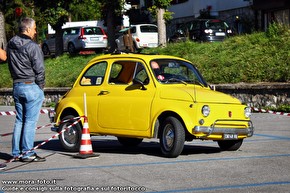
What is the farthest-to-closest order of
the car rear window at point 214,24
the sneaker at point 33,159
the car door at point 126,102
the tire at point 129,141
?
the car rear window at point 214,24 → the tire at point 129,141 → the car door at point 126,102 → the sneaker at point 33,159

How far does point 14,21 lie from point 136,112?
1738 inches

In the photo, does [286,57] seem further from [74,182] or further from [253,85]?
[74,182]

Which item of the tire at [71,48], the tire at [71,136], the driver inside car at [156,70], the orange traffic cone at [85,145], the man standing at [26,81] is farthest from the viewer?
the tire at [71,48]

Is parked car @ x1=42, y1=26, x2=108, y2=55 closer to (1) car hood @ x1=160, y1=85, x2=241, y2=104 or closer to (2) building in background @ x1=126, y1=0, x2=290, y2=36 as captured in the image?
(2) building in background @ x1=126, y1=0, x2=290, y2=36

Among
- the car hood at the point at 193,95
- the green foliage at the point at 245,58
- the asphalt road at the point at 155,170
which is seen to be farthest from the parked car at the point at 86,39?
the car hood at the point at 193,95

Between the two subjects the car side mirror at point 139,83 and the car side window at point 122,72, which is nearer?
the car side mirror at point 139,83

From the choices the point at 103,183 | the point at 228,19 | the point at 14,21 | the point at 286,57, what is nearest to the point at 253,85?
the point at 286,57

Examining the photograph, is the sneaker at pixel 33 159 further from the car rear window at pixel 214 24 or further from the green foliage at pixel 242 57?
the car rear window at pixel 214 24

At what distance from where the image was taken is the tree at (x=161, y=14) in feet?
111

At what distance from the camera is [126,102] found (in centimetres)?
1275

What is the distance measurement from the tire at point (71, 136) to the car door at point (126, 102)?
419mm

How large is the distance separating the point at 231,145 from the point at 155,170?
8.79ft

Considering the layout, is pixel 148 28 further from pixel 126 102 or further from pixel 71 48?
pixel 126 102

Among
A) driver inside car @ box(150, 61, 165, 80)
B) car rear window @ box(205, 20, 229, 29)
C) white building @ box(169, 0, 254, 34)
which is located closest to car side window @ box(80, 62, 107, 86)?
driver inside car @ box(150, 61, 165, 80)
